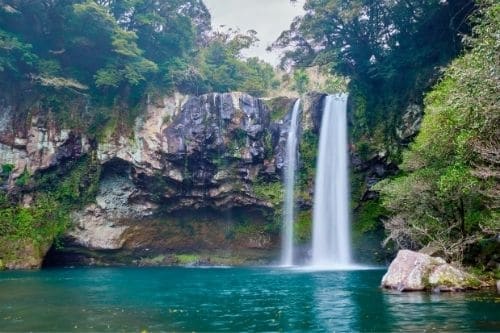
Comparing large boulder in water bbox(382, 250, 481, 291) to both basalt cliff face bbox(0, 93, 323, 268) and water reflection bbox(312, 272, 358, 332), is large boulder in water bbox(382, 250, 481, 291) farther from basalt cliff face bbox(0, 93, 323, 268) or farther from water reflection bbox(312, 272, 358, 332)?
basalt cliff face bbox(0, 93, 323, 268)

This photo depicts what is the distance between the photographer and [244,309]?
1239cm

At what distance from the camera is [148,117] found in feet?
109

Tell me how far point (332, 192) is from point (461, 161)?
16.9 m

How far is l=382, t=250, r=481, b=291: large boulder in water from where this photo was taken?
47.7ft

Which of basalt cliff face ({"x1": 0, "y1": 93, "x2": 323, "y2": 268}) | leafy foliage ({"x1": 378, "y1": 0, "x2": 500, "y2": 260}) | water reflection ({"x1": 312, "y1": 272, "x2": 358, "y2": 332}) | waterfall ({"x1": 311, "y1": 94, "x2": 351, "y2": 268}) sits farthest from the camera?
basalt cliff face ({"x1": 0, "y1": 93, "x2": 323, "y2": 268})

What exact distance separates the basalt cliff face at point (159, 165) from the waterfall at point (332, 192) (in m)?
1.16

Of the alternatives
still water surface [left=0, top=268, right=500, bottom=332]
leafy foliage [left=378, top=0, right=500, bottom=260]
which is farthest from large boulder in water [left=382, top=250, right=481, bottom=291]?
leafy foliage [left=378, top=0, right=500, bottom=260]

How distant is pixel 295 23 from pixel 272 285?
2052cm

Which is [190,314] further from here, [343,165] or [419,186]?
[343,165]

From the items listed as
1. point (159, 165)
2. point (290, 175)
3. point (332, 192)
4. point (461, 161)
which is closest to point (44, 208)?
point (159, 165)

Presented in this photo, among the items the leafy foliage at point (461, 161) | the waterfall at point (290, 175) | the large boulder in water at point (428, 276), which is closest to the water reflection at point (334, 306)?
the large boulder in water at point (428, 276)

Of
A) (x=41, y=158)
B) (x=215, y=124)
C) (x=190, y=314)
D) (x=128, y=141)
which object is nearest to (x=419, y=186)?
(x=190, y=314)

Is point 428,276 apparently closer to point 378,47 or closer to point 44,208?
point 378,47

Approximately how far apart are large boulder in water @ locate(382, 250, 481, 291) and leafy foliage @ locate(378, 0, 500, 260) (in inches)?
56.8
